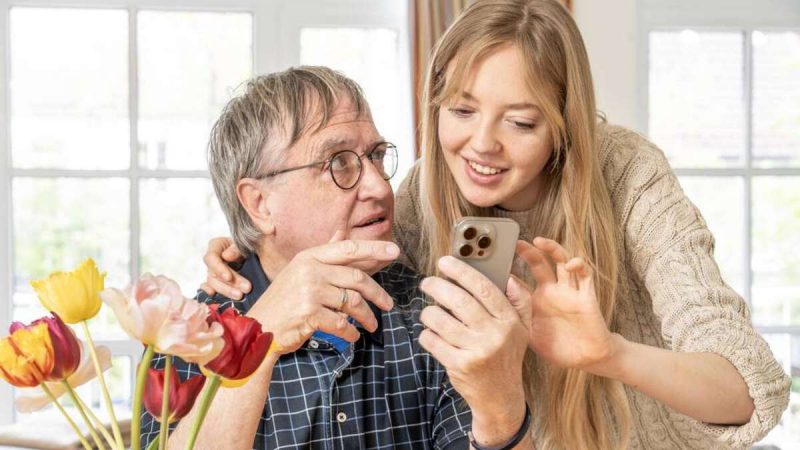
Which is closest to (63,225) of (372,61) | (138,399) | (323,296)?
(372,61)

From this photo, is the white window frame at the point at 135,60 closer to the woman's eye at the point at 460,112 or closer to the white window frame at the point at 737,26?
the white window frame at the point at 737,26

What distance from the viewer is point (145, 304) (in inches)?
32.7

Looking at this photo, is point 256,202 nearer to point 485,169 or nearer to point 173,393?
point 485,169

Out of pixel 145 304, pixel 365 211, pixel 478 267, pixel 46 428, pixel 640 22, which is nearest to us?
pixel 145 304

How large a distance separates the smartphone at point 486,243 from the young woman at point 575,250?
0.14 feet

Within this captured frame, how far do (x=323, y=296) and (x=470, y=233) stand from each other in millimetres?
245

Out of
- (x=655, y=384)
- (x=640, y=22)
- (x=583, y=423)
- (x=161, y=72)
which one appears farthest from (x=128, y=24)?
(x=655, y=384)

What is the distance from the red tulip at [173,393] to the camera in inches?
35.9

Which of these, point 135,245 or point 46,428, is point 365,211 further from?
point 135,245

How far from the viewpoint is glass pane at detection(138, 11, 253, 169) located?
3.88m

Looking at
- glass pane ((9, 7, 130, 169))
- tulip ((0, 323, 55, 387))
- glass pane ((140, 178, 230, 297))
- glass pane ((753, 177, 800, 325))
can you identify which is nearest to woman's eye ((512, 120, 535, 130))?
tulip ((0, 323, 55, 387))

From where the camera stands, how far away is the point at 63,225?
393 centimetres

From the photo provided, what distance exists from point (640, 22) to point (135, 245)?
2.37 m

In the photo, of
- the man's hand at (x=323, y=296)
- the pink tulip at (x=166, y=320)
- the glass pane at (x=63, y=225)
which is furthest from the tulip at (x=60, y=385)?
the glass pane at (x=63, y=225)
